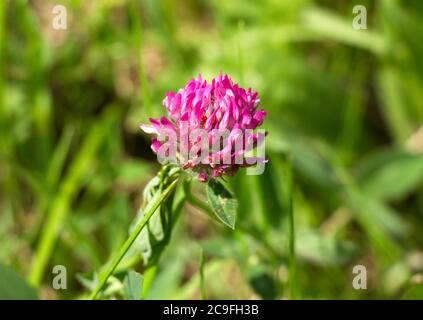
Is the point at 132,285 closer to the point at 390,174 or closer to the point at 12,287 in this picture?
the point at 12,287

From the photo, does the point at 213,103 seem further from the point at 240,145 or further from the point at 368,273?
the point at 368,273

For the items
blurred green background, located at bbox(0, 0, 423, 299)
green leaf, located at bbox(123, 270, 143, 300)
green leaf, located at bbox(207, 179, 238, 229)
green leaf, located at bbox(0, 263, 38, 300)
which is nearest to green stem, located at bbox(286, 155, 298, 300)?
blurred green background, located at bbox(0, 0, 423, 299)

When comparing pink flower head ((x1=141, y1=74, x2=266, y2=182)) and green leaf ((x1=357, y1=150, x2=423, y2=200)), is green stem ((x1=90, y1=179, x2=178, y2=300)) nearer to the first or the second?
pink flower head ((x1=141, y1=74, x2=266, y2=182))

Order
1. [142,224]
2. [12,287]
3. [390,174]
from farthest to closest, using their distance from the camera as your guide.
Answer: [390,174] < [12,287] < [142,224]

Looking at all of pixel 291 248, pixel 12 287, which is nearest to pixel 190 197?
pixel 291 248

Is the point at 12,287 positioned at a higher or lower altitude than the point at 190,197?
lower

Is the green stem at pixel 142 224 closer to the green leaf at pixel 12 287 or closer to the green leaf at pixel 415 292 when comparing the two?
the green leaf at pixel 12 287
